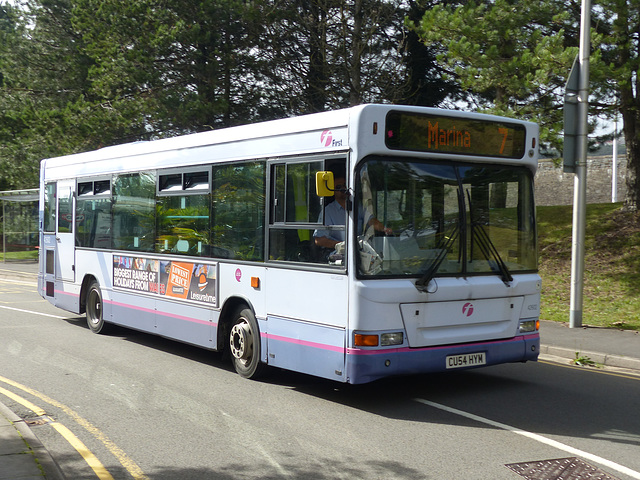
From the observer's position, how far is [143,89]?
2619 centimetres

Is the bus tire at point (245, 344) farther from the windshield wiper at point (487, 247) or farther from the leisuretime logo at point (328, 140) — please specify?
the windshield wiper at point (487, 247)

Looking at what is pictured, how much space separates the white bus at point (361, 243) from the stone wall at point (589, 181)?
24.1m

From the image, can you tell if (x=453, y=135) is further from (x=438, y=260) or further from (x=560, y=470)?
(x=560, y=470)

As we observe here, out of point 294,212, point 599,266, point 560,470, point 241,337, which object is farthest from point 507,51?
point 560,470

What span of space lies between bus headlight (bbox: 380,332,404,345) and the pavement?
3014 millimetres

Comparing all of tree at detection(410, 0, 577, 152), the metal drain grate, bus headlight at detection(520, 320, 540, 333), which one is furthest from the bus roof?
tree at detection(410, 0, 577, 152)

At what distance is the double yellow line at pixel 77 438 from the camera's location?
5.31 metres

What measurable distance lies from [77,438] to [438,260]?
365 cm

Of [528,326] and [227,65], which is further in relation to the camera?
[227,65]

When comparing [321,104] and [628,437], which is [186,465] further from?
[321,104]

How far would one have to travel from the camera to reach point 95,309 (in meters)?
12.4

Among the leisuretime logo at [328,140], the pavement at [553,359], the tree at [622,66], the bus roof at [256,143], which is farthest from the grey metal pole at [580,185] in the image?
the leisuretime logo at [328,140]

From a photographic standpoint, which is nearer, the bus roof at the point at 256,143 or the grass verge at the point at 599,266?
the bus roof at the point at 256,143

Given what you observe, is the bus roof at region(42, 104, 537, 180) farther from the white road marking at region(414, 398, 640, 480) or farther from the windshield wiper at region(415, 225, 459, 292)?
the white road marking at region(414, 398, 640, 480)
